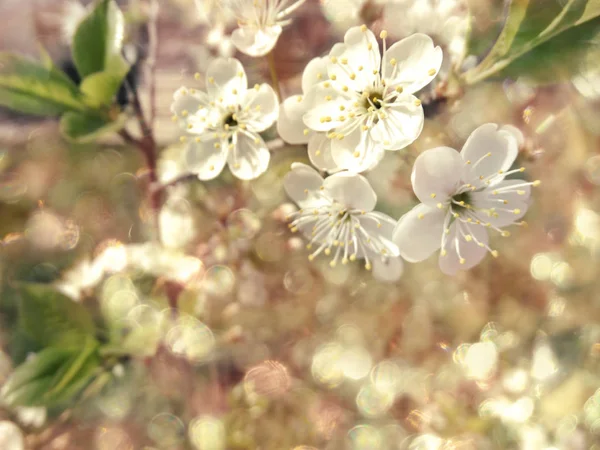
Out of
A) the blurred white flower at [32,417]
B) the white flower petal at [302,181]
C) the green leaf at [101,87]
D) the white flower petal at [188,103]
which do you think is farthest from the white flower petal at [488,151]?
the blurred white flower at [32,417]

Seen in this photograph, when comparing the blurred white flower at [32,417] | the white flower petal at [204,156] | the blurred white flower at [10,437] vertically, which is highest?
the white flower petal at [204,156]

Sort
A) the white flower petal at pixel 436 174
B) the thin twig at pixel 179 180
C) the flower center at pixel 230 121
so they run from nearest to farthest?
the white flower petal at pixel 436 174
the flower center at pixel 230 121
the thin twig at pixel 179 180

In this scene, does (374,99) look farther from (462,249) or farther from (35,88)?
(35,88)

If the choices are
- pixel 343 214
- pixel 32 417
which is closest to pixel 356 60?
pixel 343 214

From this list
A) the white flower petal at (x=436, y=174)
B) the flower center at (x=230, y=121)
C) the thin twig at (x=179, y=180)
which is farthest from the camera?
the thin twig at (x=179, y=180)

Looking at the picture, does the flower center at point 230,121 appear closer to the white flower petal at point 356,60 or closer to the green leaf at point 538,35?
the white flower petal at point 356,60

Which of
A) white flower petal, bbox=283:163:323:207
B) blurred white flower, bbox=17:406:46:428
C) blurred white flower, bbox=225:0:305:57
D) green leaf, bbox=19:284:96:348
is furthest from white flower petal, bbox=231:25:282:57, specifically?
blurred white flower, bbox=17:406:46:428
